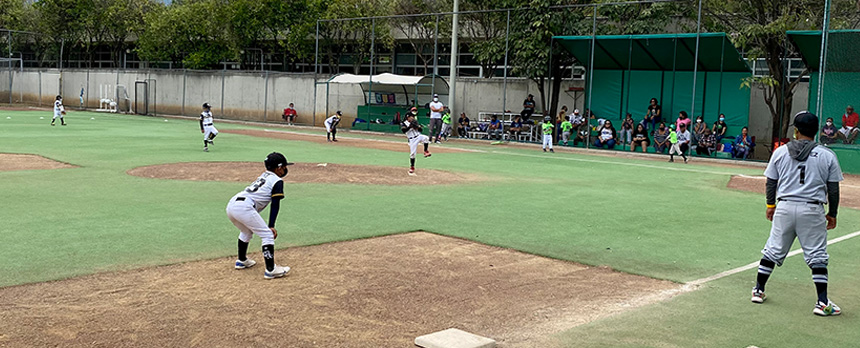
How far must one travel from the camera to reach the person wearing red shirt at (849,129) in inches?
934

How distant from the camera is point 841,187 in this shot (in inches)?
744

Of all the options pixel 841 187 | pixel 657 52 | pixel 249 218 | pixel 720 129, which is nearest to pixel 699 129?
pixel 720 129

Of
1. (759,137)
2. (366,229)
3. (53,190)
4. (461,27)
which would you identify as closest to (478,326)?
(366,229)

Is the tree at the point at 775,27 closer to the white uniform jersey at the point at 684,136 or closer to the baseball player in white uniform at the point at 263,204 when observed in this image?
the white uniform jersey at the point at 684,136

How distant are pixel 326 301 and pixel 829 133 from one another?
21.0 meters

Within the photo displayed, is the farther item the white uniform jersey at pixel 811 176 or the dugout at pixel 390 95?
the dugout at pixel 390 95

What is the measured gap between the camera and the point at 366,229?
11227mm

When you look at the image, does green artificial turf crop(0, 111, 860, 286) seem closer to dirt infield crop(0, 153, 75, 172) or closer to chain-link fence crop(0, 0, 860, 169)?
dirt infield crop(0, 153, 75, 172)

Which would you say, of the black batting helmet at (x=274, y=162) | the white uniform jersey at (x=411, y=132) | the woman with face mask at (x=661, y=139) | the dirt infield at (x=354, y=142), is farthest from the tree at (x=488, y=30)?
the black batting helmet at (x=274, y=162)

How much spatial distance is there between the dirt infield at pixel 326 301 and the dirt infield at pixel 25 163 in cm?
1113

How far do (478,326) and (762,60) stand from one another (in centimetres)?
2990

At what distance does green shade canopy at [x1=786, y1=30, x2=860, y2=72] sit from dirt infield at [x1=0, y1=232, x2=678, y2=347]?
1853cm

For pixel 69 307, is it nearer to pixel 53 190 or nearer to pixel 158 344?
pixel 158 344

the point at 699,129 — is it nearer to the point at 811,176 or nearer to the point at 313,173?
the point at 313,173
